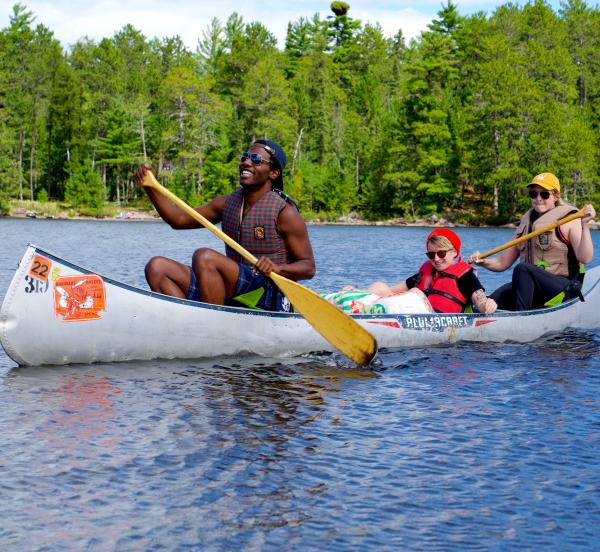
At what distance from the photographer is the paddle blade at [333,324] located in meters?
6.84

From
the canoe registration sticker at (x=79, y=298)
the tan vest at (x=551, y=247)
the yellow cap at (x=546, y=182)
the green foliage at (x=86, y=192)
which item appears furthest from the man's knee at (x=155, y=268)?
the green foliage at (x=86, y=192)

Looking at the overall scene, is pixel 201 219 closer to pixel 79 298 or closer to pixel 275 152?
pixel 275 152

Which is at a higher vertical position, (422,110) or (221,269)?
(422,110)

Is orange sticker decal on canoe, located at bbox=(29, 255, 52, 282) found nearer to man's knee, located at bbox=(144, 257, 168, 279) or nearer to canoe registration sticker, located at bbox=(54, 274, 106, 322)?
canoe registration sticker, located at bbox=(54, 274, 106, 322)

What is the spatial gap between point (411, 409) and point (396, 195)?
5309 centimetres

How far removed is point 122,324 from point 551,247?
4.37 metres

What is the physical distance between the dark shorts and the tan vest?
2.97 m

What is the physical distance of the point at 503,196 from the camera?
56.5 metres

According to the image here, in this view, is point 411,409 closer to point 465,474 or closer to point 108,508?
point 465,474

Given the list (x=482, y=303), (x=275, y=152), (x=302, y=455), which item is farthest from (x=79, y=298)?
(x=482, y=303)

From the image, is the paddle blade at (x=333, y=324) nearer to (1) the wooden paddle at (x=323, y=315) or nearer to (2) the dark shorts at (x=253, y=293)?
(1) the wooden paddle at (x=323, y=315)

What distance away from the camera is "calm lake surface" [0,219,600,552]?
3.90m

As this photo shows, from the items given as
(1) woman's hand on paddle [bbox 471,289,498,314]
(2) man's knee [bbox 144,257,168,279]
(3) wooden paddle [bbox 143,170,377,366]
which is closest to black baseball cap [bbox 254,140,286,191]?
(3) wooden paddle [bbox 143,170,377,366]

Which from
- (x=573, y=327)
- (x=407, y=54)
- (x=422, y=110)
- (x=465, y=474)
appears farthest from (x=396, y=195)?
(x=465, y=474)
